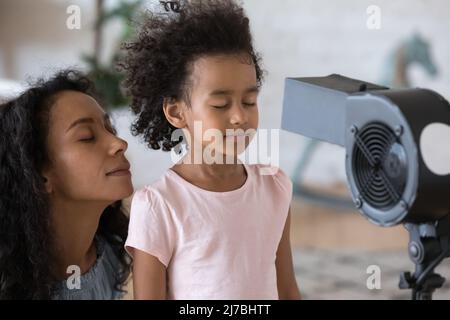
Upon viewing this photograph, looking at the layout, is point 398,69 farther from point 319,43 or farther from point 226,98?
point 226,98

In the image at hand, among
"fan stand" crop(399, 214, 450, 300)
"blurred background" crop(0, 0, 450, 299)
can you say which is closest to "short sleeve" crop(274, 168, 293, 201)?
"fan stand" crop(399, 214, 450, 300)

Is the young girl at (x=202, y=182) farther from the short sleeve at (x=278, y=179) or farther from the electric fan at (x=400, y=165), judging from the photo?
the electric fan at (x=400, y=165)

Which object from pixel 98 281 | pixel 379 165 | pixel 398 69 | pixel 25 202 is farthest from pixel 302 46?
pixel 379 165

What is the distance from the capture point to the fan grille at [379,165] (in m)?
0.85

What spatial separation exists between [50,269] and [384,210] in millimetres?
747

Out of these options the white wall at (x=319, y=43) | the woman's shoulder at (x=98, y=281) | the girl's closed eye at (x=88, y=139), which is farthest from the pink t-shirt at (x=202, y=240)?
the white wall at (x=319, y=43)

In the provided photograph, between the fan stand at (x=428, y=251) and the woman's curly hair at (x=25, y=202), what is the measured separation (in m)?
0.74

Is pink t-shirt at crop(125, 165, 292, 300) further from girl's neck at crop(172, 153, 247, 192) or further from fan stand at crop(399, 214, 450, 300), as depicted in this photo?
fan stand at crop(399, 214, 450, 300)

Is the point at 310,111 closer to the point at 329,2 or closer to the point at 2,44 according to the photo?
the point at 329,2

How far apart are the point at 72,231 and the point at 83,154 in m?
0.19

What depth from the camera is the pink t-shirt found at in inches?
47.5

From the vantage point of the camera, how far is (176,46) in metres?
1.24

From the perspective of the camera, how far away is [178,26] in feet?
4.06

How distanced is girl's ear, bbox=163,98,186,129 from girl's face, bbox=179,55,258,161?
31mm
